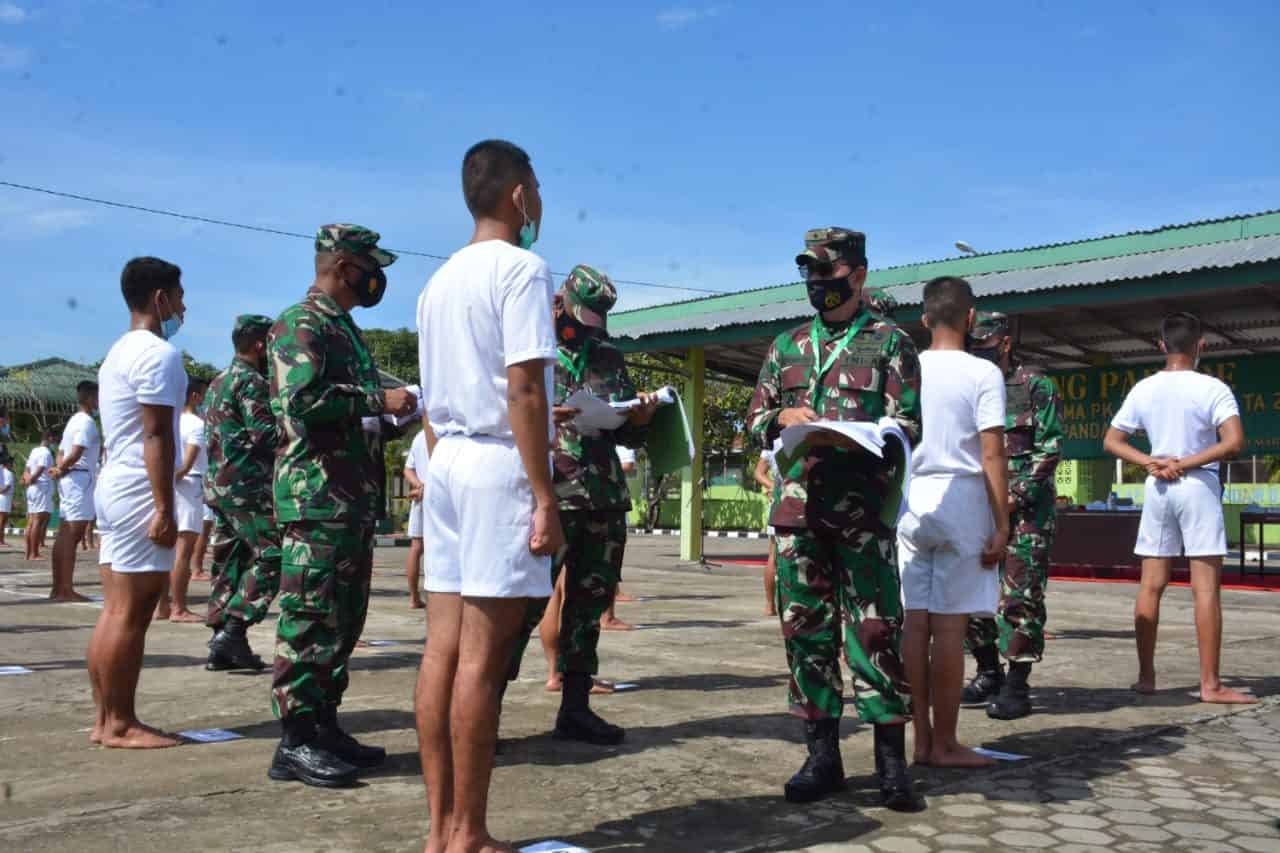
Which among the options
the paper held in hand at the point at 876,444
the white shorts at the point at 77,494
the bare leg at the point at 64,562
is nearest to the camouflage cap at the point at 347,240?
the paper held in hand at the point at 876,444

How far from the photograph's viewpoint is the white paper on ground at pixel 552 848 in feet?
10.4

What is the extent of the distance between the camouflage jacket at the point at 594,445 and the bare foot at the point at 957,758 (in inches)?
63.7

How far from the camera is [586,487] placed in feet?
16.0

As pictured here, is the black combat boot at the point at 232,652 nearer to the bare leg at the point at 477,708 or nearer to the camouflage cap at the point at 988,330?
the bare leg at the point at 477,708

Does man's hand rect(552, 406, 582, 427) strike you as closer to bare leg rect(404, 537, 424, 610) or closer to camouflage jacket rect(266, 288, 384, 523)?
camouflage jacket rect(266, 288, 384, 523)

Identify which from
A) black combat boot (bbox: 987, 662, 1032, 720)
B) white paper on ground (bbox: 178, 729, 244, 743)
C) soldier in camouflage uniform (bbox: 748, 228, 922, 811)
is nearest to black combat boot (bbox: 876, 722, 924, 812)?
soldier in camouflage uniform (bbox: 748, 228, 922, 811)

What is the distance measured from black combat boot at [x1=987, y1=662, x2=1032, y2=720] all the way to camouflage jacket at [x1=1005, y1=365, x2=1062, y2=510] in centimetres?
87

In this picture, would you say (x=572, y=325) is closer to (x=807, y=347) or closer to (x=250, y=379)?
(x=807, y=347)

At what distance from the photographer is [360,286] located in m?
4.44

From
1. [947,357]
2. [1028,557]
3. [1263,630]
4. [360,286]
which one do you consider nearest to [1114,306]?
[1263,630]

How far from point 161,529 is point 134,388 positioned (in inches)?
23.1

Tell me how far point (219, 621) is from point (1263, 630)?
26.4 feet

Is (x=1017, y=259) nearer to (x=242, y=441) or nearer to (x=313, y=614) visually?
(x=242, y=441)

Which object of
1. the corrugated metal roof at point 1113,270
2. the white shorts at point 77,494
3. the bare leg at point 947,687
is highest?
the corrugated metal roof at point 1113,270
